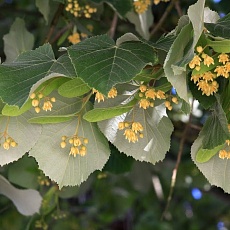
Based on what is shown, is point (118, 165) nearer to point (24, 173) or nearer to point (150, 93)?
point (24, 173)

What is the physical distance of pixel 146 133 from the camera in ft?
2.72

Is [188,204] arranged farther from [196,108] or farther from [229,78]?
[229,78]

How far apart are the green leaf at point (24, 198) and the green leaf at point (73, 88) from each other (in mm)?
361

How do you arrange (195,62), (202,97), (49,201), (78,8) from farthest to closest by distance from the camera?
1. (49,201)
2. (78,8)
3. (202,97)
4. (195,62)

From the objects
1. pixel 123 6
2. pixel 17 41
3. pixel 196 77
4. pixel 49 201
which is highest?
pixel 196 77

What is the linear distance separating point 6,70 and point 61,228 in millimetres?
1094

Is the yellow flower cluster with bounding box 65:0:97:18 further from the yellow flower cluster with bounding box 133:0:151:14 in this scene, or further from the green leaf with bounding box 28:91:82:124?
the green leaf with bounding box 28:91:82:124

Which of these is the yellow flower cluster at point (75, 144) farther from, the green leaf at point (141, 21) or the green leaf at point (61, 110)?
the green leaf at point (141, 21)

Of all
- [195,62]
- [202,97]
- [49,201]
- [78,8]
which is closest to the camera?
[195,62]

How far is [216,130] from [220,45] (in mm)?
125

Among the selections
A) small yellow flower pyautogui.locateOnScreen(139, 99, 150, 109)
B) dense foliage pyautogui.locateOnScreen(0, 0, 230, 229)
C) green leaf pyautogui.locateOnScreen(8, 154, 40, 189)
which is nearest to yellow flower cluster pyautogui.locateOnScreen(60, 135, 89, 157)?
dense foliage pyautogui.locateOnScreen(0, 0, 230, 229)

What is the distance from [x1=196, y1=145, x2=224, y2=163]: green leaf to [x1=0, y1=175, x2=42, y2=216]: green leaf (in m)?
0.40

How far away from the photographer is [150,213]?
213 centimetres

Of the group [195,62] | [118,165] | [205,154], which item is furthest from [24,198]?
[195,62]
